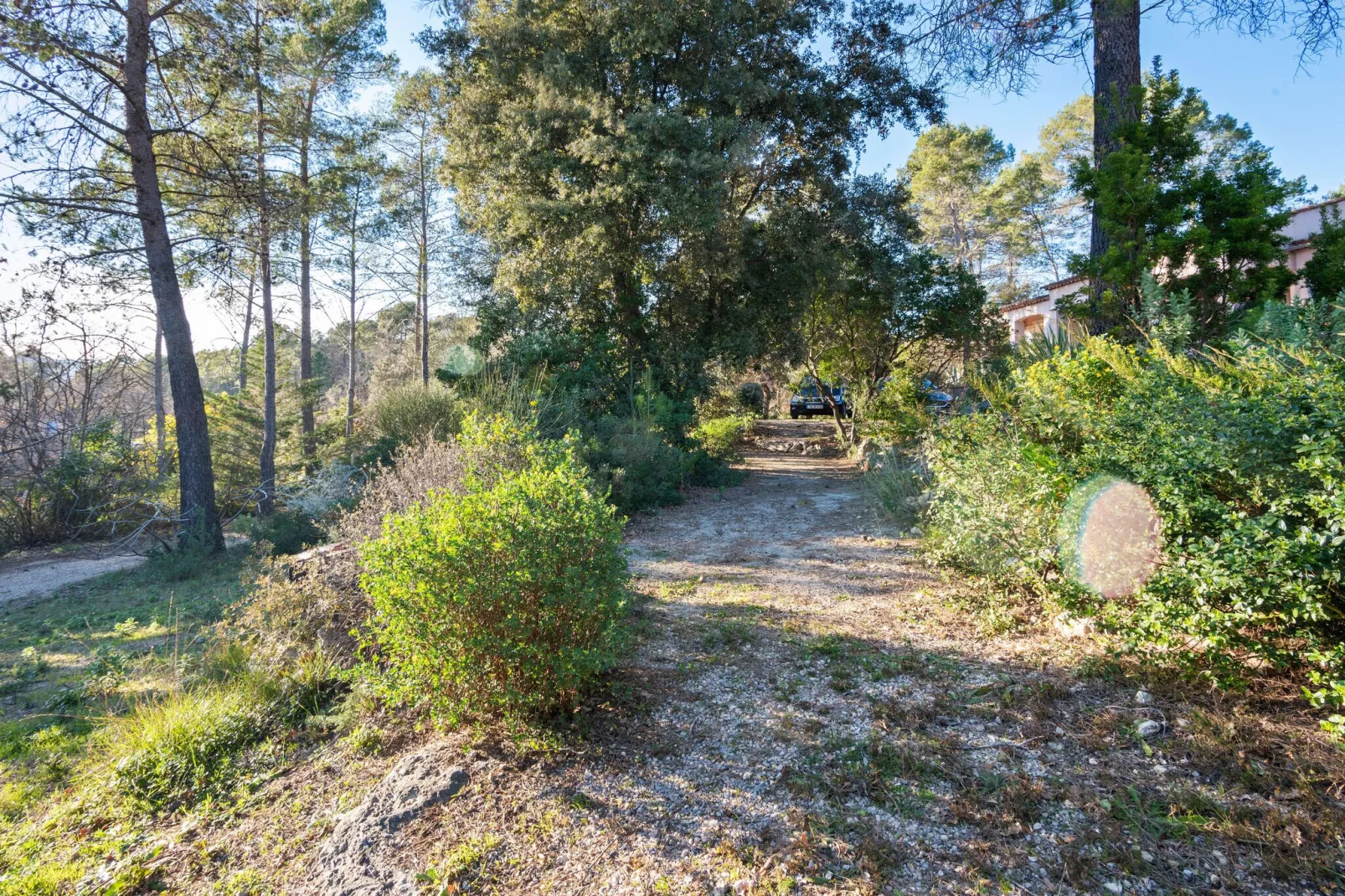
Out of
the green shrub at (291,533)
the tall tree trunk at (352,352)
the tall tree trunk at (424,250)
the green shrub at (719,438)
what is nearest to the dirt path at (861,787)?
the green shrub at (291,533)

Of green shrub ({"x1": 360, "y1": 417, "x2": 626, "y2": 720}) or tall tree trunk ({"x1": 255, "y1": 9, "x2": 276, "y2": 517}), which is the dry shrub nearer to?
green shrub ({"x1": 360, "y1": 417, "x2": 626, "y2": 720})

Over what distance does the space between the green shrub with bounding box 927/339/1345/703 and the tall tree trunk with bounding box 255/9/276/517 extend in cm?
1009

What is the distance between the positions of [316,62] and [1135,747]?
1513 cm

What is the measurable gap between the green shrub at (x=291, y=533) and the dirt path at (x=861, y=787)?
5.51 meters

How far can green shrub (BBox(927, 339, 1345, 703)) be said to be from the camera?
2199mm

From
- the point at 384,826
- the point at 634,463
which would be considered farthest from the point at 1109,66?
the point at 384,826

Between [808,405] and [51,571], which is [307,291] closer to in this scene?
[51,571]

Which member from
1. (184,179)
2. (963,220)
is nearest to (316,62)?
(184,179)

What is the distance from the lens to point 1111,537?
2.99 meters

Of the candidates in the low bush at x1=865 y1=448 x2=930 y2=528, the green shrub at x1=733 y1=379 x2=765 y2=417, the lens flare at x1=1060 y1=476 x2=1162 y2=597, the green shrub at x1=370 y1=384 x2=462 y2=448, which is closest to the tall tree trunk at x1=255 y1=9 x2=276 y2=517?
the green shrub at x1=370 y1=384 x2=462 y2=448

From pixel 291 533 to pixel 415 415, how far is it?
2.06 metres

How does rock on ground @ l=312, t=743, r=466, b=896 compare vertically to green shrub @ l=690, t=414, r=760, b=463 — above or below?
below

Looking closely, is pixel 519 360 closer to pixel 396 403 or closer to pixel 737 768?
pixel 396 403

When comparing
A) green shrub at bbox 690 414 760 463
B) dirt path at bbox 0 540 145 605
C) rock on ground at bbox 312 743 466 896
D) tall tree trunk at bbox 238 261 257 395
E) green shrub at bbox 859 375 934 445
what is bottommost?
dirt path at bbox 0 540 145 605
